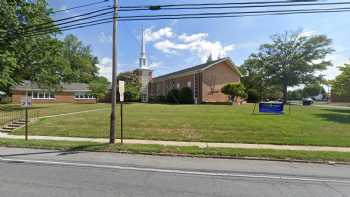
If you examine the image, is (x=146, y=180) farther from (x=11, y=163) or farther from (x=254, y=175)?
(x=11, y=163)

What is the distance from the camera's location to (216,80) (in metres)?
38.1

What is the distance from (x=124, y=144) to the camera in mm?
11031

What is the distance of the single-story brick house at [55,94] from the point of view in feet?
154

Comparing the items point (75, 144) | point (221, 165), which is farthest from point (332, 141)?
point (75, 144)

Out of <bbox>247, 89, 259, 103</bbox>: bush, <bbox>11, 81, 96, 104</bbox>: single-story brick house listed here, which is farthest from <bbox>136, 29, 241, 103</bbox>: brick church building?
<bbox>11, 81, 96, 104</bbox>: single-story brick house

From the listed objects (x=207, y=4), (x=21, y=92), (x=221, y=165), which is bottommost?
(x=221, y=165)

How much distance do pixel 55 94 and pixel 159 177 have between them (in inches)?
1894

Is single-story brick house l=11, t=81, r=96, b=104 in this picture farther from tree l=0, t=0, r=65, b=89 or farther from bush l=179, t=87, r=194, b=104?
bush l=179, t=87, r=194, b=104

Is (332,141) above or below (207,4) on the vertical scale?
below

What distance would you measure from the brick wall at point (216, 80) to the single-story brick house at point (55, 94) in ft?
83.0

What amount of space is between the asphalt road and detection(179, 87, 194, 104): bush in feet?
97.3

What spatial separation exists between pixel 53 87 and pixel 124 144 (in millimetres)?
27387

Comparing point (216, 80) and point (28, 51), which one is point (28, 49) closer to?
point (28, 51)

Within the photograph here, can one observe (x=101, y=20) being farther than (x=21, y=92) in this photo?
No
